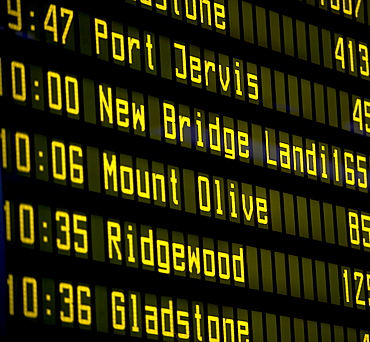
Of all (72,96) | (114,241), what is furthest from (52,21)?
(114,241)

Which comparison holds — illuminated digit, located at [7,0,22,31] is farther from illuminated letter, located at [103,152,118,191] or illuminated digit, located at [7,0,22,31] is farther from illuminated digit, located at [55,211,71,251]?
illuminated digit, located at [55,211,71,251]

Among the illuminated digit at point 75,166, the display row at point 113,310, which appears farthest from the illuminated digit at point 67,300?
the illuminated digit at point 75,166

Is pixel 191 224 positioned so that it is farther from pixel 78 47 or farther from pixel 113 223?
pixel 78 47

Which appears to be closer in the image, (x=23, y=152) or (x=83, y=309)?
(x=23, y=152)

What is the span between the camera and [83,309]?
4562cm

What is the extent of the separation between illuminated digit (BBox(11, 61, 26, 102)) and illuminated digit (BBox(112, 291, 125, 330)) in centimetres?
600

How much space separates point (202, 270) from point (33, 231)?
6673 millimetres

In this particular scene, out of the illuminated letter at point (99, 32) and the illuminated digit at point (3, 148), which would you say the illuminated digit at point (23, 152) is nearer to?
the illuminated digit at point (3, 148)

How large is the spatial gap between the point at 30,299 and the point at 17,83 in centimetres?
567

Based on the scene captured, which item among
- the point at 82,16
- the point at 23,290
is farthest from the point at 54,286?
the point at 82,16

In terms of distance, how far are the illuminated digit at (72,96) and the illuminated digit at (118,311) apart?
200 inches

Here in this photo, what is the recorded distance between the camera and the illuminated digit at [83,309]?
45.5 m

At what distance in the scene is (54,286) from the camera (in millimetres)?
45094

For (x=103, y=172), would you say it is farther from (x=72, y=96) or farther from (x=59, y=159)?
(x=72, y=96)
